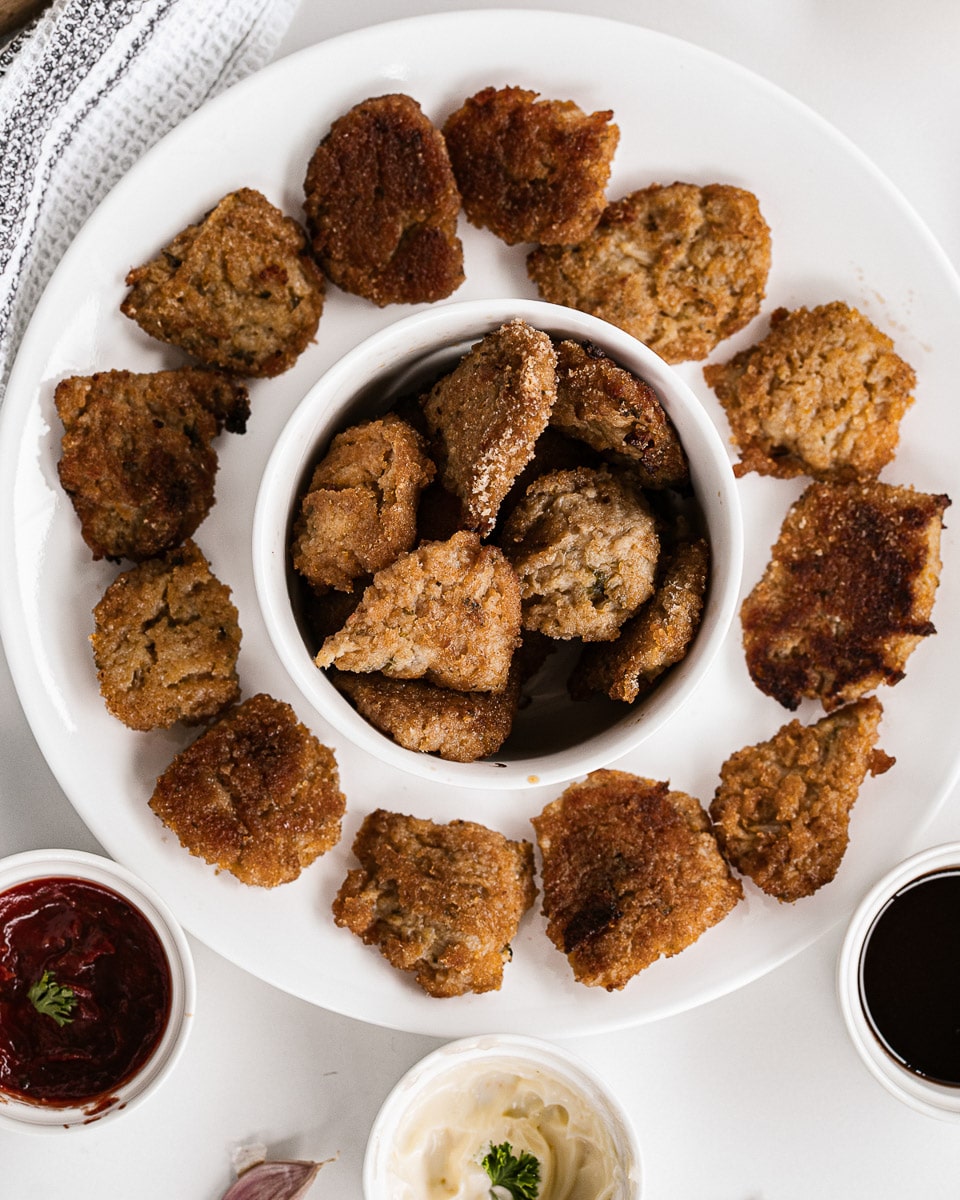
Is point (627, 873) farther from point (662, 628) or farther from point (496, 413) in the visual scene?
point (496, 413)

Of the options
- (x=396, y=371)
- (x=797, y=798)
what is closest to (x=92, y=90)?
(x=396, y=371)

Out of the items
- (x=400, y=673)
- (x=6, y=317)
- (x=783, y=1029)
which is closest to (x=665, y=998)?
(x=783, y=1029)

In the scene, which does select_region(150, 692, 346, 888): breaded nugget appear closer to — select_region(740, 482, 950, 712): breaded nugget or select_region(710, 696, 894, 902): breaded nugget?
select_region(710, 696, 894, 902): breaded nugget

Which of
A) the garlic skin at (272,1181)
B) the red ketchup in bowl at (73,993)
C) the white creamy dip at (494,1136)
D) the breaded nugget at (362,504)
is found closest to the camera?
the breaded nugget at (362,504)

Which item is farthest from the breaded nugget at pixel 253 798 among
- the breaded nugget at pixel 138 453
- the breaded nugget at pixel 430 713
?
the breaded nugget at pixel 138 453

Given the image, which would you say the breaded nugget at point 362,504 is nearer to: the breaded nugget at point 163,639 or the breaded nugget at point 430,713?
the breaded nugget at point 430,713

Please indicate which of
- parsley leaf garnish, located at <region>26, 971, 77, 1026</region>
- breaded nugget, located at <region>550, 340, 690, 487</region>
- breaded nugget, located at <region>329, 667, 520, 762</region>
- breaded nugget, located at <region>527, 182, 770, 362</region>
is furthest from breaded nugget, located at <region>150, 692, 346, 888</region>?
breaded nugget, located at <region>527, 182, 770, 362</region>
